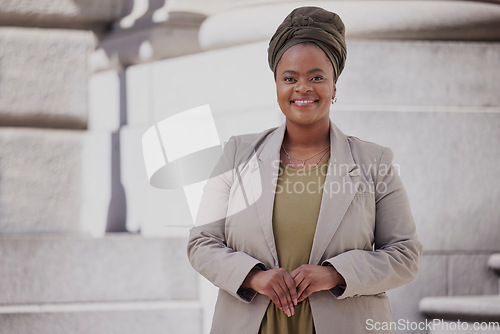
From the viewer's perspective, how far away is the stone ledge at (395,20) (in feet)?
14.4

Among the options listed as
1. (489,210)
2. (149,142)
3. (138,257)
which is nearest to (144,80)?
(149,142)

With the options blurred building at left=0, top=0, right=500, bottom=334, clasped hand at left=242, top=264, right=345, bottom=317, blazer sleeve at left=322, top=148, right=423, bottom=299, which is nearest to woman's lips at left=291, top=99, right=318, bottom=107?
blazer sleeve at left=322, top=148, right=423, bottom=299

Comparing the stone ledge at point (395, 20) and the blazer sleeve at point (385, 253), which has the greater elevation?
the stone ledge at point (395, 20)

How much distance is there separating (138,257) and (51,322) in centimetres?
68

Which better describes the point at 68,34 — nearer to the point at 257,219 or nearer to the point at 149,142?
the point at 149,142

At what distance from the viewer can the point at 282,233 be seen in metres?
2.48

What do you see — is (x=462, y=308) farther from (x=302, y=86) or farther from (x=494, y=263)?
(x=302, y=86)

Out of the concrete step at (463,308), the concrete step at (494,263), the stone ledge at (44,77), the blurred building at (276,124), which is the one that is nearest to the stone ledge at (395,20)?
the blurred building at (276,124)

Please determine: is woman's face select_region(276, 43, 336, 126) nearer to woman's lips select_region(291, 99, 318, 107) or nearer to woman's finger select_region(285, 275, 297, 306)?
woman's lips select_region(291, 99, 318, 107)

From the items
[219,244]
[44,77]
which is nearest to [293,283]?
[219,244]

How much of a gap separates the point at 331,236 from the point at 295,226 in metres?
0.14

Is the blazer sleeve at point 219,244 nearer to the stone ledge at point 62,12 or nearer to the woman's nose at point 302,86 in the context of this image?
the woman's nose at point 302,86

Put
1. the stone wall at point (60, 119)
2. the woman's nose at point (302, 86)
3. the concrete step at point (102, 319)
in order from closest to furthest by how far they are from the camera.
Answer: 1. the woman's nose at point (302, 86)
2. the concrete step at point (102, 319)
3. the stone wall at point (60, 119)

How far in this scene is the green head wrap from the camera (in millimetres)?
2525
